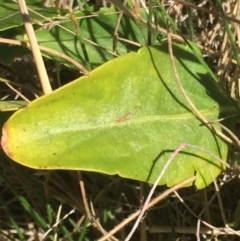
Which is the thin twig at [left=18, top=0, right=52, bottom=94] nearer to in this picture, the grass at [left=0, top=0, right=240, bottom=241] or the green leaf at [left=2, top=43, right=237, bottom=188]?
the green leaf at [left=2, top=43, right=237, bottom=188]

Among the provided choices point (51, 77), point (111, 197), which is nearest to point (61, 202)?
point (111, 197)

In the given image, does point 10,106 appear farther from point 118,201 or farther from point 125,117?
point 118,201

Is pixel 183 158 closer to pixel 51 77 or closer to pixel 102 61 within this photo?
pixel 102 61

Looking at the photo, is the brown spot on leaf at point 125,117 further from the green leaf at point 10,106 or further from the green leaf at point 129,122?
the green leaf at point 10,106

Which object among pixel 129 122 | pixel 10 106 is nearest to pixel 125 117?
pixel 129 122

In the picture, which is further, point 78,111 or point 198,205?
point 198,205

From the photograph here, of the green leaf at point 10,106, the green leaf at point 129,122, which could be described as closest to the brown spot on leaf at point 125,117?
the green leaf at point 129,122

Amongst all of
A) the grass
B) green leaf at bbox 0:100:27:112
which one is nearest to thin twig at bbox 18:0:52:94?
green leaf at bbox 0:100:27:112

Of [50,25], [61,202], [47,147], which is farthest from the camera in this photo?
[61,202]
